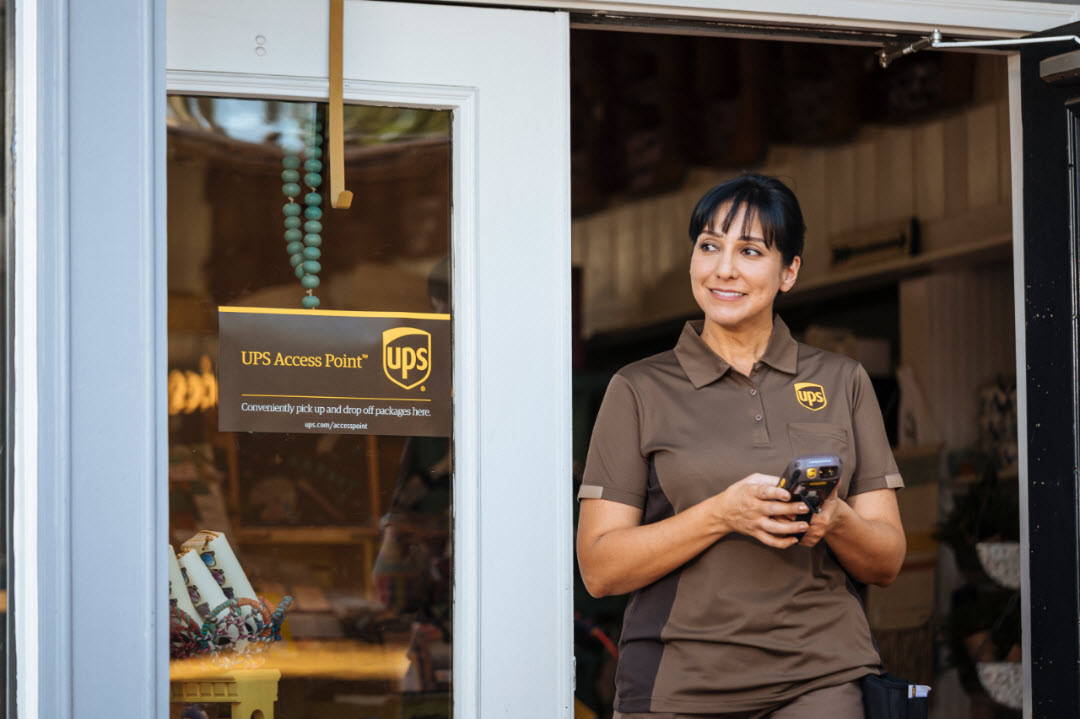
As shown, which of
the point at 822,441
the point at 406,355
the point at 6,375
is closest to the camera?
the point at 6,375

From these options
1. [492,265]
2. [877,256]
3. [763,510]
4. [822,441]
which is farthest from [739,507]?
[877,256]

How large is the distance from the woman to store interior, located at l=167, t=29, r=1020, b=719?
61cm

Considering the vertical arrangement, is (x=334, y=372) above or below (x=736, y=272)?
below

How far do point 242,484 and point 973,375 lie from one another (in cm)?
406

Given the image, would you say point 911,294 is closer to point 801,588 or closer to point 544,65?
point 544,65

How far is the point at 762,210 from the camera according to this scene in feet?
7.96

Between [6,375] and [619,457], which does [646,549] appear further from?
[6,375]

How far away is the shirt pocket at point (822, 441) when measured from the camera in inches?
91.1

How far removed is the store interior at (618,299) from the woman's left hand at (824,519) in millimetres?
905

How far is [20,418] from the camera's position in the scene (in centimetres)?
189

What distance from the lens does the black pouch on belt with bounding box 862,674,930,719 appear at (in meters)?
2.21

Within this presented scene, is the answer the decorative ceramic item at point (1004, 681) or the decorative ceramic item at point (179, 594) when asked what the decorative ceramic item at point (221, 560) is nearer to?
the decorative ceramic item at point (179, 594)

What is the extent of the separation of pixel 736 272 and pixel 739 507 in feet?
1.58

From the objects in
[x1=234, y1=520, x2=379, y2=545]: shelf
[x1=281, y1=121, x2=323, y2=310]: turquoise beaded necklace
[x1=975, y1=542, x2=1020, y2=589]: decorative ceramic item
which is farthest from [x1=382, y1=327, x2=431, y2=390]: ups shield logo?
[x1=975, y1=542, x2=1020, y2=589]: decorative ceramic item
